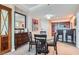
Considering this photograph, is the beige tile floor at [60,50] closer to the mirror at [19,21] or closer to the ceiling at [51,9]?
the mirror at [19,21]

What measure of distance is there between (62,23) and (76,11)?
456 mm

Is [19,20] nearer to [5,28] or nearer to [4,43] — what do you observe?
[5,28]

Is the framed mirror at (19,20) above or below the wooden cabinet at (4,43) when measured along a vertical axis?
above

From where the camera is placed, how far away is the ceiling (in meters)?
3.18

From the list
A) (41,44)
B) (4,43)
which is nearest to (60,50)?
(41,44)

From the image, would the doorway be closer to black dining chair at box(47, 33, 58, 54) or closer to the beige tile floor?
the beige tile floor

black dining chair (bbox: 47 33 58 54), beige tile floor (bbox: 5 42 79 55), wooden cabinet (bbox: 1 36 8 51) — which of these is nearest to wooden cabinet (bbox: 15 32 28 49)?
beige tile floor (bbox: 5 42 79 55)

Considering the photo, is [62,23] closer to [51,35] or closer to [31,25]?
[51,35]

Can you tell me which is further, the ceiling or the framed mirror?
the framed mirror

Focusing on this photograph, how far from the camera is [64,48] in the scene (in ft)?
11.2

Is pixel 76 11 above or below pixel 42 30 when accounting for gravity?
above

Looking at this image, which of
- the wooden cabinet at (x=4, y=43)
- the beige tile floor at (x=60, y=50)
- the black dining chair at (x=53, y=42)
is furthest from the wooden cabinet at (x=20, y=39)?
the black dining chair at (x=53, y=42)

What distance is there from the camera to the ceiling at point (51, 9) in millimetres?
3184

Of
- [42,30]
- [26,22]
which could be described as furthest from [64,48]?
[26,22]
